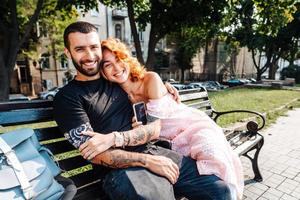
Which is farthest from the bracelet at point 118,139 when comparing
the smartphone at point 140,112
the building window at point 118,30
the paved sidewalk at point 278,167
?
the building window at point 118,30

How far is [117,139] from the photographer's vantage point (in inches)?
84.6

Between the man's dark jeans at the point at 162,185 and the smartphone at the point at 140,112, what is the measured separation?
0.32m

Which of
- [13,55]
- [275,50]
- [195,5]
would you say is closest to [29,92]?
[13,55]

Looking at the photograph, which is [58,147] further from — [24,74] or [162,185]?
[24,74]

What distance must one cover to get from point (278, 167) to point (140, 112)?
9.66ft

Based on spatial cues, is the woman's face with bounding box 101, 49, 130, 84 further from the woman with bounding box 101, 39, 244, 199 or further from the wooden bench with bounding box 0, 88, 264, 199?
the wooden bench with bounding box 0, 88, 264, 199

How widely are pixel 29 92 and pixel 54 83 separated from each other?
2.95 meters

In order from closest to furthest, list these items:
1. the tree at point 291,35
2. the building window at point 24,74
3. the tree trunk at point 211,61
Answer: the tree at point 291,35 < the building window at point 24,74 < the tree trunk at point 211,61

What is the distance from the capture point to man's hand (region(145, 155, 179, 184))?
206 cm

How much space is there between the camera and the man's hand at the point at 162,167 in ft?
6.75

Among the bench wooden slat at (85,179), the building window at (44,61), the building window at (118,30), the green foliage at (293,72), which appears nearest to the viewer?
the bench wooden slat at (85,179)

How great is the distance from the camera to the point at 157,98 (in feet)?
8.23

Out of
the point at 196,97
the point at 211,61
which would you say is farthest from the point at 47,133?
the point at 211,61

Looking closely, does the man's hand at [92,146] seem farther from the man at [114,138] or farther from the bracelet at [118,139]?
the bracelet at [118,139]
